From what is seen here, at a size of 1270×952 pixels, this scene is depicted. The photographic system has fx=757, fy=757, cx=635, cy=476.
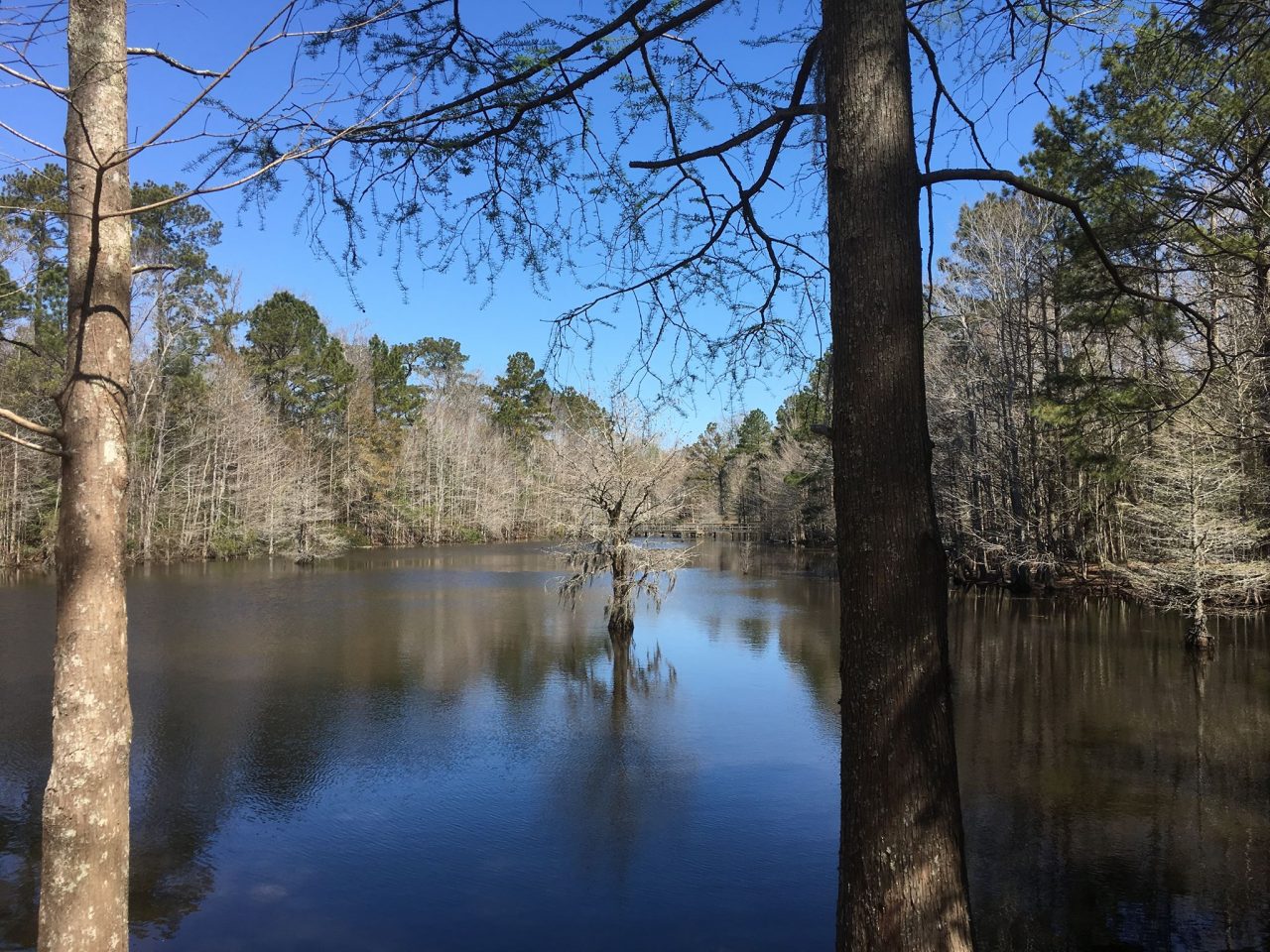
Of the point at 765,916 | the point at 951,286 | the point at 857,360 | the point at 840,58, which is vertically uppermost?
the point at 951,286

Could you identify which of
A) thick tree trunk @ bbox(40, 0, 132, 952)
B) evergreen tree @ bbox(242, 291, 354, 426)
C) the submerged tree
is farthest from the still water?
evergreen tree @ bbox(242, 291, 354, 426)

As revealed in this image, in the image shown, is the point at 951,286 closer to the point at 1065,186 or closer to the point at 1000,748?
the point at 1065,186

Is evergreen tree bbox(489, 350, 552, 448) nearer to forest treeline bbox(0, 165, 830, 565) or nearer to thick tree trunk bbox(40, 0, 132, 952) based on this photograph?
forest treeline bbox(0, 165, 830, 565)

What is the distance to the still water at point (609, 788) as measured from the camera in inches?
250

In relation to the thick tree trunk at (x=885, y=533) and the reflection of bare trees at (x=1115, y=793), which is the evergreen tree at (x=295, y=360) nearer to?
the reflection of bare trees at (x=1115, y=793)

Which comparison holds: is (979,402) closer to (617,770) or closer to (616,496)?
(616,496)

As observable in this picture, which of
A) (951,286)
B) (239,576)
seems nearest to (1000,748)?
(951,286)

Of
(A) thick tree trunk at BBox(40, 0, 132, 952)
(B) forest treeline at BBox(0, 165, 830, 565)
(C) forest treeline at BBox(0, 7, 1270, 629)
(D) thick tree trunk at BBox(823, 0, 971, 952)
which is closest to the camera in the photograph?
(D) thick tree trunk at BBox(823, 0, 971, 952)

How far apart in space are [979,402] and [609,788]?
875 inches

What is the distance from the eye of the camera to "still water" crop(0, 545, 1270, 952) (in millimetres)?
6344

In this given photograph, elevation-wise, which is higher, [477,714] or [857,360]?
[857,360]

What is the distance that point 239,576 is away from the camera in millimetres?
Answer: 27922

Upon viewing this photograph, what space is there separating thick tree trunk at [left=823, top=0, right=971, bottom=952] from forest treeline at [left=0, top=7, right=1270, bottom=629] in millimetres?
225

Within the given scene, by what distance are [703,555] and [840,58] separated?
1705 inches
